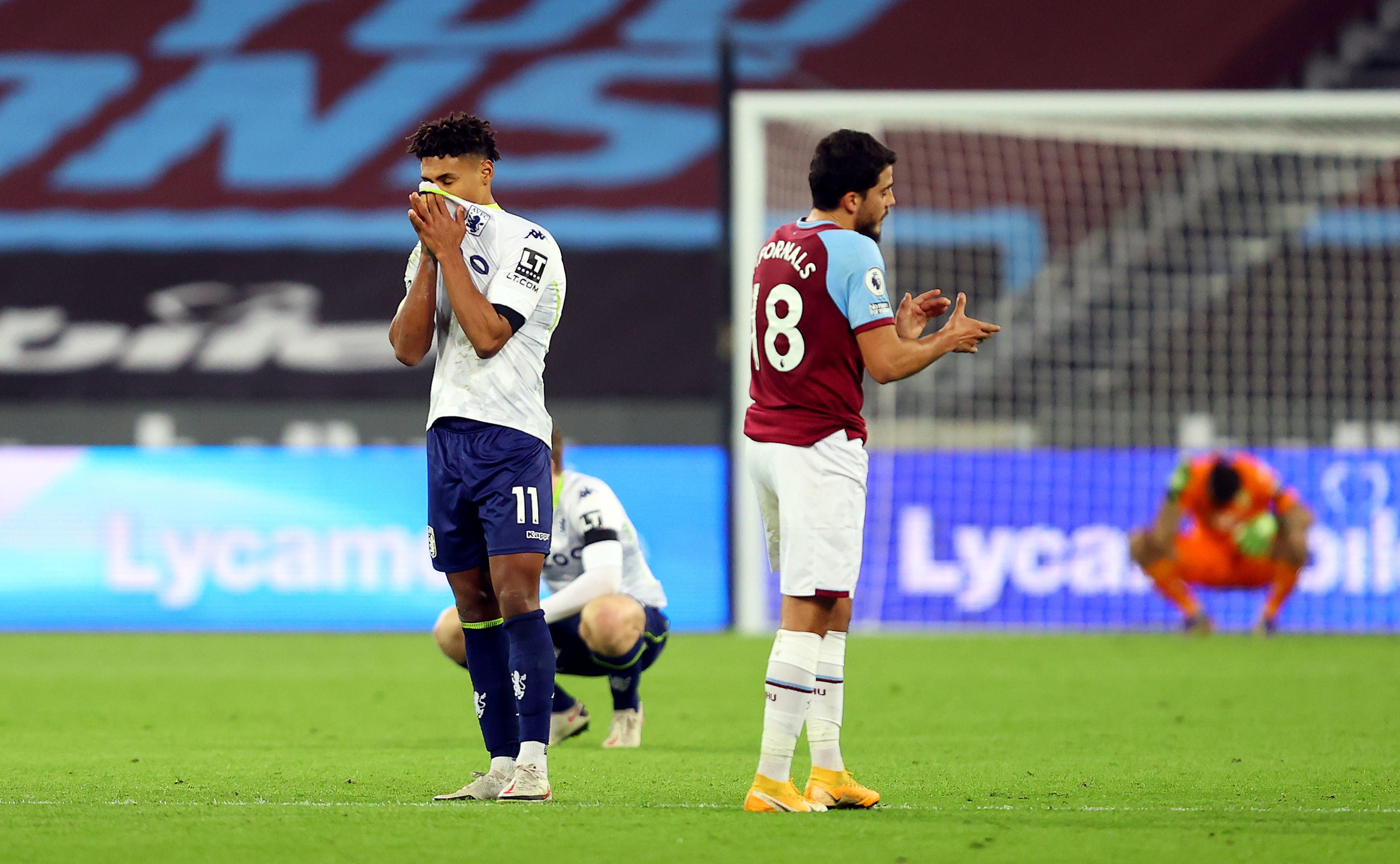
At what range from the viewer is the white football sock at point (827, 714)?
4.42 metres

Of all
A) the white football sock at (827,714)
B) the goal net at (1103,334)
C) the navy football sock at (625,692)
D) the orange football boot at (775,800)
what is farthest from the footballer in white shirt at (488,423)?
the goal net at (1103,334)

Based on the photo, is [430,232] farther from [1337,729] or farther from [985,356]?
[985,356]

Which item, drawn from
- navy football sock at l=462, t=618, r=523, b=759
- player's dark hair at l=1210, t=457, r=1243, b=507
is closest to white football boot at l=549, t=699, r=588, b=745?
navy football sock at l=462, t=618, r=523, b=759

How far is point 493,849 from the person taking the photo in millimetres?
3699

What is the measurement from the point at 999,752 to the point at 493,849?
8.35ft

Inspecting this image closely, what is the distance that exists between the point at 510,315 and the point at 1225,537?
23.8ft

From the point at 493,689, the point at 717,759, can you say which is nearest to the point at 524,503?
the point at 493,689

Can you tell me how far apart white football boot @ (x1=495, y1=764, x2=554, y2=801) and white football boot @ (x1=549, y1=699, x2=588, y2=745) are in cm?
170

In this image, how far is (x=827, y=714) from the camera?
443 centimetres

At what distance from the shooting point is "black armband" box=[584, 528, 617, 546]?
20.4 feet

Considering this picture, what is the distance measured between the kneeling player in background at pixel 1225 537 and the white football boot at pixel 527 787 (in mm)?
6907

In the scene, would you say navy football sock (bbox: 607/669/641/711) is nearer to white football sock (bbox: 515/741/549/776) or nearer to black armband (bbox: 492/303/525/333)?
white football sock (bbox: 515/741/549/776)

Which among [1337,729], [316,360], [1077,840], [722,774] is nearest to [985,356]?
[316,360]

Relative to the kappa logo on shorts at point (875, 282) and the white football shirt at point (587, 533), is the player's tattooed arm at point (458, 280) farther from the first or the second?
the white football shirt at point (587, 533)
